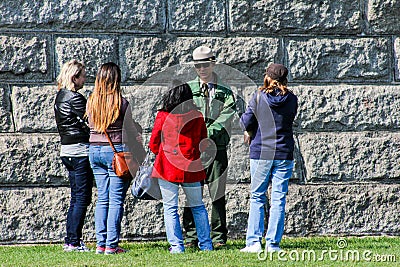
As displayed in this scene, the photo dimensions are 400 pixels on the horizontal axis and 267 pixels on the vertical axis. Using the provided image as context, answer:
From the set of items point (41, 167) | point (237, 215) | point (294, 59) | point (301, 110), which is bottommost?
point (237, 215)

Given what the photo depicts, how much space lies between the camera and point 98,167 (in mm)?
6738

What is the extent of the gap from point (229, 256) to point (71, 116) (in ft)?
6.24

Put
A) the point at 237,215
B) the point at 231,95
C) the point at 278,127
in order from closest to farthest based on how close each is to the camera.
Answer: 1. the point at 278,127
2. the point at 231,95
3. the point at 237,215

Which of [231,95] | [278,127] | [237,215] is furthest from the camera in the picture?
[237,215]

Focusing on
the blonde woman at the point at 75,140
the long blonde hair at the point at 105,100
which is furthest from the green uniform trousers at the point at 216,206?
the long blonde hair at the point at 105,100

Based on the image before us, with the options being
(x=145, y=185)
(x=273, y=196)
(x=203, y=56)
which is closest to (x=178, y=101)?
(x=145, y=185)

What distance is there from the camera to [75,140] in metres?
6.86

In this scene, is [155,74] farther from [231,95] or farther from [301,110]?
[301,110]

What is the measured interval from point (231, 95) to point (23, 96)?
2054 millimetres

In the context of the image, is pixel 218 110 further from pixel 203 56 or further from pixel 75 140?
pixel 75 140

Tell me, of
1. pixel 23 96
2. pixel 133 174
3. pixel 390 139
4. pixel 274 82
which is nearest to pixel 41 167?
pixel 23 96

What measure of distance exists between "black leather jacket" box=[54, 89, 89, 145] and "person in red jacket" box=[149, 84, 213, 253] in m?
0.72

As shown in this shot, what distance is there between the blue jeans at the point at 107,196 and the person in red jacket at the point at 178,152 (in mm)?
381

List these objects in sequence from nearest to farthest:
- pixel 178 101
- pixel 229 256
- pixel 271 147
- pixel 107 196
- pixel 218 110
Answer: pixel 229 256 → pixel 178 101 → pixel 271 147 → pixel 107 196 → pixel 218 110
